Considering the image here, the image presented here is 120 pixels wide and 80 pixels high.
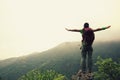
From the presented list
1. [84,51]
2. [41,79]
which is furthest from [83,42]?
[41,79]

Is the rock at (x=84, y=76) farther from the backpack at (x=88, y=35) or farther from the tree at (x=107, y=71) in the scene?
the tree at (x=107, y=71)

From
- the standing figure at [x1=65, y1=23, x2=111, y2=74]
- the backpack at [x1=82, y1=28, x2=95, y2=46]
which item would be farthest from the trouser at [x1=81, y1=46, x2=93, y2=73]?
the backpack at [x1=82, y1=28, x2=95, y2=46]

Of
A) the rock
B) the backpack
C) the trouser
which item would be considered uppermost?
the backpack

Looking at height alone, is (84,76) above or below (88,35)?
below

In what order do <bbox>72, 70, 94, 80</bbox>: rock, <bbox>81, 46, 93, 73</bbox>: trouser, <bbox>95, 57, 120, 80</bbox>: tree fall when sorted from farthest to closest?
<bbox>95, 57, 120, 80</bbox>: tree < <bbox>81, 46, 93, 73</bbox>: trouser < <bbox>72, 70, 94, 80</bbox>: rock

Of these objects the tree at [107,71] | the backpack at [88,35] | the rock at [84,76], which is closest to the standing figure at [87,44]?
the backpack at [88,35]

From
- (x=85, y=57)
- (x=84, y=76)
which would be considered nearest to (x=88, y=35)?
(x=85, y=57)

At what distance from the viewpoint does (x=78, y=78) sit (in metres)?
16.1

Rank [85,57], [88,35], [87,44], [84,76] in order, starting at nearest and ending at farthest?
[84,76]
[88,35]
[87,44]
[85,57]

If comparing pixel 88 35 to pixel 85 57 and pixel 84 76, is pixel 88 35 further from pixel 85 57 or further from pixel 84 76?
pixel 84 76

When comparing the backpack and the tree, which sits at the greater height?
the backpack

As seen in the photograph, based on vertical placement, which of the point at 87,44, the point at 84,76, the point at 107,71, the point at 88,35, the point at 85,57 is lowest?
the point at 107,71

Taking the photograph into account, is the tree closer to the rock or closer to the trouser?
the trouser

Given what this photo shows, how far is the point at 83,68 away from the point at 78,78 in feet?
4.99
